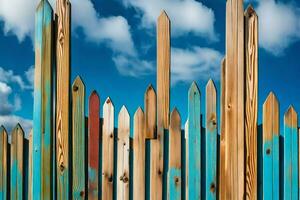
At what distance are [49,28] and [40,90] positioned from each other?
0.60 m

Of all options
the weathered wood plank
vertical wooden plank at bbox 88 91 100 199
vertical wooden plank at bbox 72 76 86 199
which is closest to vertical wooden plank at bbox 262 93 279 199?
the weathered wood plank

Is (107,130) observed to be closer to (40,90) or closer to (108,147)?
(108,147)

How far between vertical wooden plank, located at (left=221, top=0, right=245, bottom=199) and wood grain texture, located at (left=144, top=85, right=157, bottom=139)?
26.3 inches

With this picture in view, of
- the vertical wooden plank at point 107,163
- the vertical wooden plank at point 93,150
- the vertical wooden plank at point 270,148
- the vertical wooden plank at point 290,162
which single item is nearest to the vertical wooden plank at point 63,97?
the vertical wooden plank at point 93,150

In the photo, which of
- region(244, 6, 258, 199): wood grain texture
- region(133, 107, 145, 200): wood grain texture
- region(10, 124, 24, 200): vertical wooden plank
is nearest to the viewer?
region(133, 107, 145, 200): wood grain texture

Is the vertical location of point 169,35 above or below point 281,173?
above

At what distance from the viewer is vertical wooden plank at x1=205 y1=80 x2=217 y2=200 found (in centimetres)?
471

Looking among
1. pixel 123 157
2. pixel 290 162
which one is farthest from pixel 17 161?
pixel 290 162

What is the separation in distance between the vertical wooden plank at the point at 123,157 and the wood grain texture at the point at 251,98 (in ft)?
3.64

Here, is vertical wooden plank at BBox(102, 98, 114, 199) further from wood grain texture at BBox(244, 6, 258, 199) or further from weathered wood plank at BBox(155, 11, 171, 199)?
wood grain texture at BBox(244, 6, 258, 199)

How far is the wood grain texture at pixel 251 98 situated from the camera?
4.79 meters

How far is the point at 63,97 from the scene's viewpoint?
4.84 metres

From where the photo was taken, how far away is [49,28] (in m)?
4.96

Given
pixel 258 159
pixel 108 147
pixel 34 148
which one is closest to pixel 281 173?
pixel 258 159
